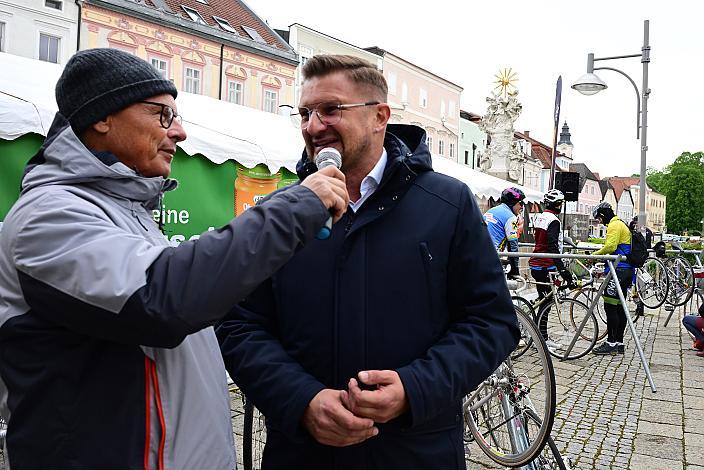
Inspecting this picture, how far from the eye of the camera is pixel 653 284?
42.8ft

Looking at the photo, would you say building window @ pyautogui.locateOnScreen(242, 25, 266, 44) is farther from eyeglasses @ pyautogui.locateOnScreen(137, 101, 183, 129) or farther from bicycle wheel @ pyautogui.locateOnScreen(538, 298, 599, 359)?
eyeglasses @ pyautogui.locateOnScreen(137, 101, 183, 129)

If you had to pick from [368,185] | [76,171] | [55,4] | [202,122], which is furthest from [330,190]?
[55,4]

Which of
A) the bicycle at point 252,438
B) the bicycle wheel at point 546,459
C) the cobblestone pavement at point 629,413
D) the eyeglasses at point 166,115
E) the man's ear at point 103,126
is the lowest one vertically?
the cobblestone pavement at point 629,413

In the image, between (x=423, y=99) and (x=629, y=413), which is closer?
(x=629, y=413)

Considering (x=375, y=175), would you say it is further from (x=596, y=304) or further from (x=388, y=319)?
(x=596, y=304)

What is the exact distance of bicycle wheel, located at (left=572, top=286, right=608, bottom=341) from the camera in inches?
314

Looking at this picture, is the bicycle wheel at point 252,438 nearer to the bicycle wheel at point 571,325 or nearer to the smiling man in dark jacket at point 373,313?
the smiling man in dark jacket at point 373,313

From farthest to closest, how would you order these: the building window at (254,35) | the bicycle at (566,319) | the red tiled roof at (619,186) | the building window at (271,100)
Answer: the red tiled roof at (619,186) → the building window at (271,100) → the building window at (254,35) → the bicycle at (566,319)

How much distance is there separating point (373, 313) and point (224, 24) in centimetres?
3240

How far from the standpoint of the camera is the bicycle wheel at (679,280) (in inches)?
514

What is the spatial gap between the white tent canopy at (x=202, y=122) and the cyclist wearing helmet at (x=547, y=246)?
3.64m

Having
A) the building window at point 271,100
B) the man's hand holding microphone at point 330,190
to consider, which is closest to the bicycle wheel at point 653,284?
the man's hand holding microphone at point 330,190

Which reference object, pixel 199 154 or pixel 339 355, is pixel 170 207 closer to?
pixel 199 154

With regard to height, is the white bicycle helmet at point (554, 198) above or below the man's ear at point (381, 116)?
above
